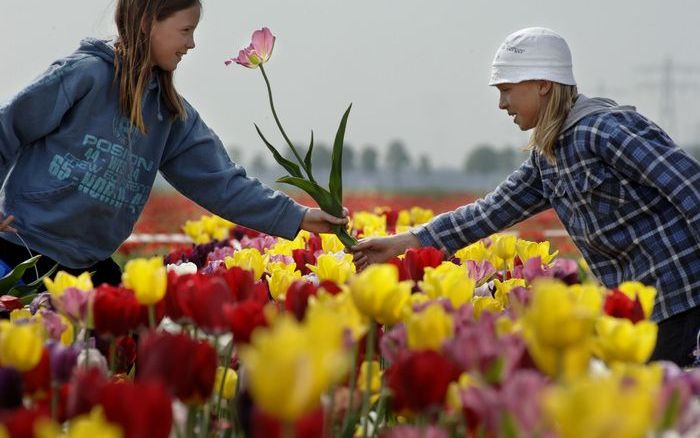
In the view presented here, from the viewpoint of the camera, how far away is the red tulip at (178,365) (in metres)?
1.50

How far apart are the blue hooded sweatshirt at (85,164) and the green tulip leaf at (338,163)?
0.42 m

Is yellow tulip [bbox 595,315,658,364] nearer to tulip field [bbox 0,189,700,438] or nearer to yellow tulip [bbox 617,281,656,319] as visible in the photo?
tulip field [bbox 0,189,700,438]

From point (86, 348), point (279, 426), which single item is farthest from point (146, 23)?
point (279, 426)

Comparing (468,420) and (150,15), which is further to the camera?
(150,15)

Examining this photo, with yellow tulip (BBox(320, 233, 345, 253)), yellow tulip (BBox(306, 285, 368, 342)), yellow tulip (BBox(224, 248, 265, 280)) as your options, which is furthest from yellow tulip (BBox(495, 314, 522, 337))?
yellow tulip (BBox(320, 233, 345, 253))

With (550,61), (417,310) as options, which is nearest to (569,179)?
(550,61)

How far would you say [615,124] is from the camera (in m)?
3.39

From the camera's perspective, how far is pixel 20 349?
5.36 feet

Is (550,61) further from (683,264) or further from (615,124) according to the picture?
(683,264)

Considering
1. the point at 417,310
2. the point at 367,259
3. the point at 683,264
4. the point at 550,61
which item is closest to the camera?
the point at 417,310

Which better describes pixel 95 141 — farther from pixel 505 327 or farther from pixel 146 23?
pixel 505 327

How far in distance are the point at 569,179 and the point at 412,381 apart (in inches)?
86.1

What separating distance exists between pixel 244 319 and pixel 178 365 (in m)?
0.23

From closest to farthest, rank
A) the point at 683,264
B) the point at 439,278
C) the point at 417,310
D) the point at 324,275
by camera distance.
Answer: the point at 417,310 → the point at 439,278 → the point at 324,275 → the point at 683,264
